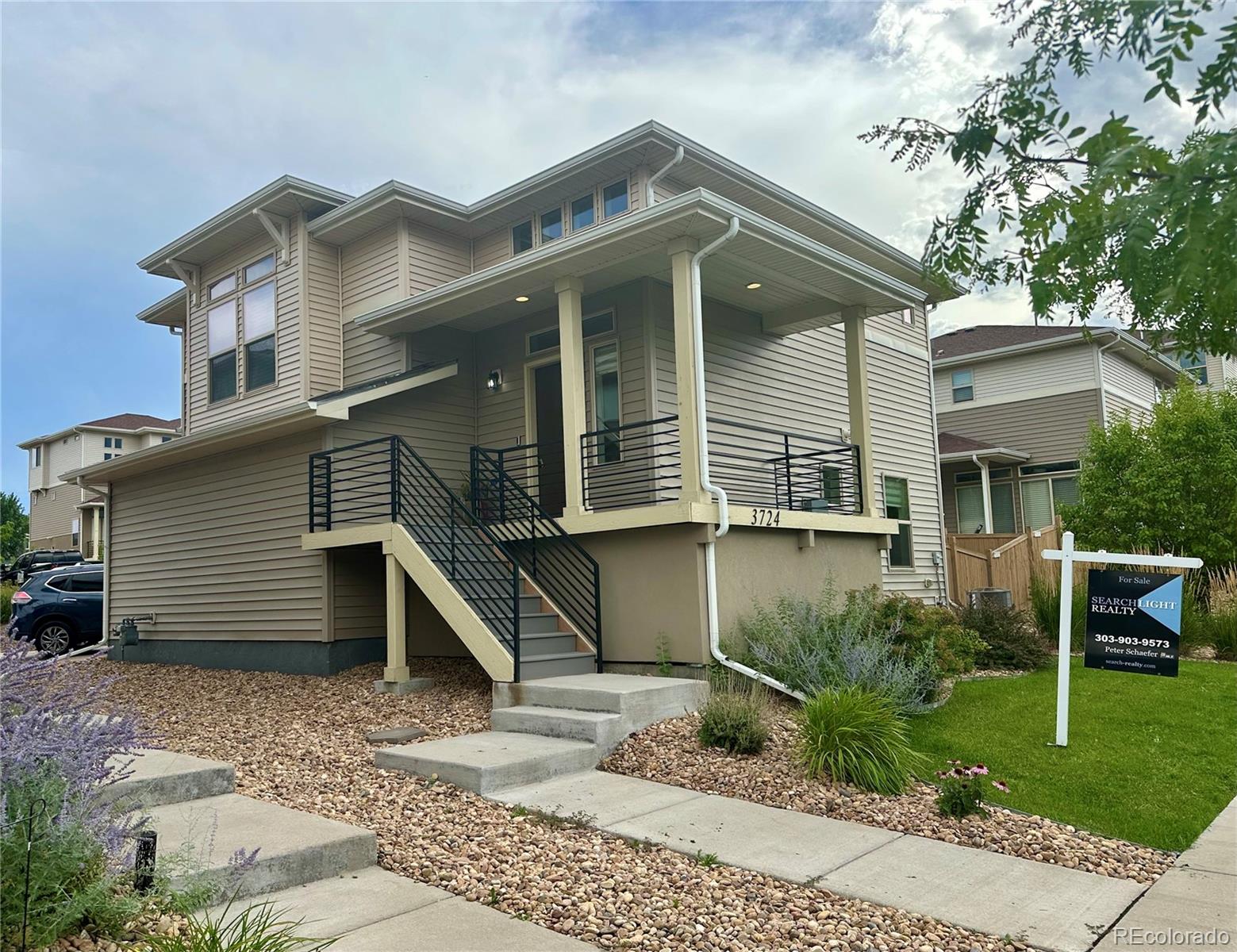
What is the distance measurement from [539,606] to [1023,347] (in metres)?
19.4

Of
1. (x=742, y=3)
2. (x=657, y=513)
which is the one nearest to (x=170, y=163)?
(x=657, y=513)

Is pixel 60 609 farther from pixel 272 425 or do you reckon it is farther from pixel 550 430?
pixel 550 430

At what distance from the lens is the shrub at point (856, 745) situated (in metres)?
6.19

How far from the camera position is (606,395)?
11.3m

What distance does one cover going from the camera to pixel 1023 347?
24.6 meters

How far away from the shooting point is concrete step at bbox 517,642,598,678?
8586 mm

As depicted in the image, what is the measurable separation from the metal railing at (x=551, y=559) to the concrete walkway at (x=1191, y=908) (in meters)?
5.50

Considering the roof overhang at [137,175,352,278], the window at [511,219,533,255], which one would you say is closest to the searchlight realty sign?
the window at [511,219,533,255]

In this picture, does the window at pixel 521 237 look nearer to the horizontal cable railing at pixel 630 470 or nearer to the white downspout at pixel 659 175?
the white downspout at pixel 659 175

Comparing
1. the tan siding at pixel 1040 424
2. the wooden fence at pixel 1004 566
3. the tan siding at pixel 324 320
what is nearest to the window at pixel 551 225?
the tan siding at pixel 324 320

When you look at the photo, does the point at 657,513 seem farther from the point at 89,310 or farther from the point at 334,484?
the point at 89,310

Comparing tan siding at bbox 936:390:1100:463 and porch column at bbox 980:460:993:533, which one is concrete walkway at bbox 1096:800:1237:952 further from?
tan siding at bbox 936:390:1100:463

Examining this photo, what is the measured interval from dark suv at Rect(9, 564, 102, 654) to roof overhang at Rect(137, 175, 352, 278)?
5.82 metres

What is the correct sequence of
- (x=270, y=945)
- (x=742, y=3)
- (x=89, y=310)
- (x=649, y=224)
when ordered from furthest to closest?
(x=89, y=310), (x=649, y=224), (x=742, y=3), (x=270, y=945)
